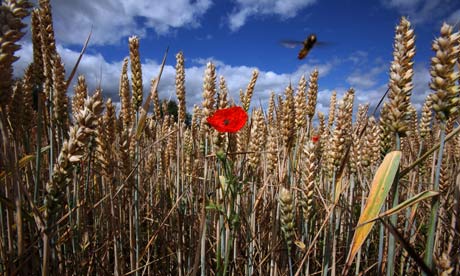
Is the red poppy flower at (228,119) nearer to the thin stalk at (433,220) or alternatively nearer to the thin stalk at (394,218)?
the thin stalk at (394,218)

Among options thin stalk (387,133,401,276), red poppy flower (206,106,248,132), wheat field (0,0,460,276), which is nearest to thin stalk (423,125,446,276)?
wheat field (0,0,460,276)

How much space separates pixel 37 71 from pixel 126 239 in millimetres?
1463

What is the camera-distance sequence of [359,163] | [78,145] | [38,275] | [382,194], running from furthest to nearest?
1. [359,163]
2. [38,275]
3. [382,194]
4. [78,145]

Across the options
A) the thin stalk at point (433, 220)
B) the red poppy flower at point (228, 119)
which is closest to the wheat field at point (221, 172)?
the thin stalk at point (433, 220)

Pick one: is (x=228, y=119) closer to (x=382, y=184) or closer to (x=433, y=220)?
(x=382, y=184)

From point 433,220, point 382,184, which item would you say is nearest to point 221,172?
point 382,184

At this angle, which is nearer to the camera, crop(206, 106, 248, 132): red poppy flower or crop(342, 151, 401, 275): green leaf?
crop(342, 151, 401, 275): green leaf

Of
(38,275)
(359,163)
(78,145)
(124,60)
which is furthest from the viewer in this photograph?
(124,60)

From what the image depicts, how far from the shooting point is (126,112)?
2.40 m

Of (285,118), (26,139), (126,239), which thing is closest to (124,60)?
(26,139)

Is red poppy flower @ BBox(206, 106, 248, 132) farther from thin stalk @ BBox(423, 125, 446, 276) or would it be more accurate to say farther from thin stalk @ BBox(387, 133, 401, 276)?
thin stalk @ BBox(423, 125, 446, 276)

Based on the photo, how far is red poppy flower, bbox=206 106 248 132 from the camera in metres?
1.41

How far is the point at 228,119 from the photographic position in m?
A: 1.49

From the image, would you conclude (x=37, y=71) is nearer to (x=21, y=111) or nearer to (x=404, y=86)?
(x=21, y=111)
